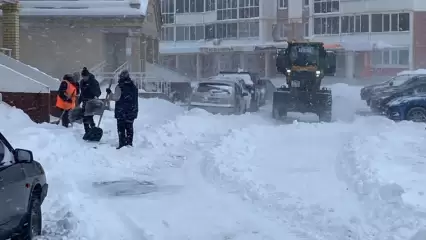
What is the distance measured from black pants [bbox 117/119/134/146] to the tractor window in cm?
1222

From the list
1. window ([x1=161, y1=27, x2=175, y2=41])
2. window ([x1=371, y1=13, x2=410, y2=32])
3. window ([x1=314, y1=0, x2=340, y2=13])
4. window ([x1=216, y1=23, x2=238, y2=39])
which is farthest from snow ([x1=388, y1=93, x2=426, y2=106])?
window ([x1=161, y1=27, x2=175, y2=41])

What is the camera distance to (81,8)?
1369 inches

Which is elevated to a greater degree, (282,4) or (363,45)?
(282,4)

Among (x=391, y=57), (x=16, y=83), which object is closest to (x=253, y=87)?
A: (x=16, y=83)

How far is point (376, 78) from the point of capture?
5550 cm

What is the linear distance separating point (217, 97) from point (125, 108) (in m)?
10.5

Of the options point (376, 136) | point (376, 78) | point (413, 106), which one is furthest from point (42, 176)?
point (376, 78)

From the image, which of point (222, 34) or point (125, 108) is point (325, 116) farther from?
point (222, 34)

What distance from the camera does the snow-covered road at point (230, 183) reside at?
862cm

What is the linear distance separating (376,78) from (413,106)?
31.7 m

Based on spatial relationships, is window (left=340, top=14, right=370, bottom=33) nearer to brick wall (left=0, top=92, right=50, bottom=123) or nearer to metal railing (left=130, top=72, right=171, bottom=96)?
metal railing (left=130, top=72, right=171, bottom=96)

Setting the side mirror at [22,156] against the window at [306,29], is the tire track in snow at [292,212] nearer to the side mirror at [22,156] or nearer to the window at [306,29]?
the side mirror at [22,156]

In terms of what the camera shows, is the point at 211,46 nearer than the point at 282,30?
No

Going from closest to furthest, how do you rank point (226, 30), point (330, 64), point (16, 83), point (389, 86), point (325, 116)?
point (16, 83), point (325, 116), point (330, 64), point (389, 86), point (226, 30)
